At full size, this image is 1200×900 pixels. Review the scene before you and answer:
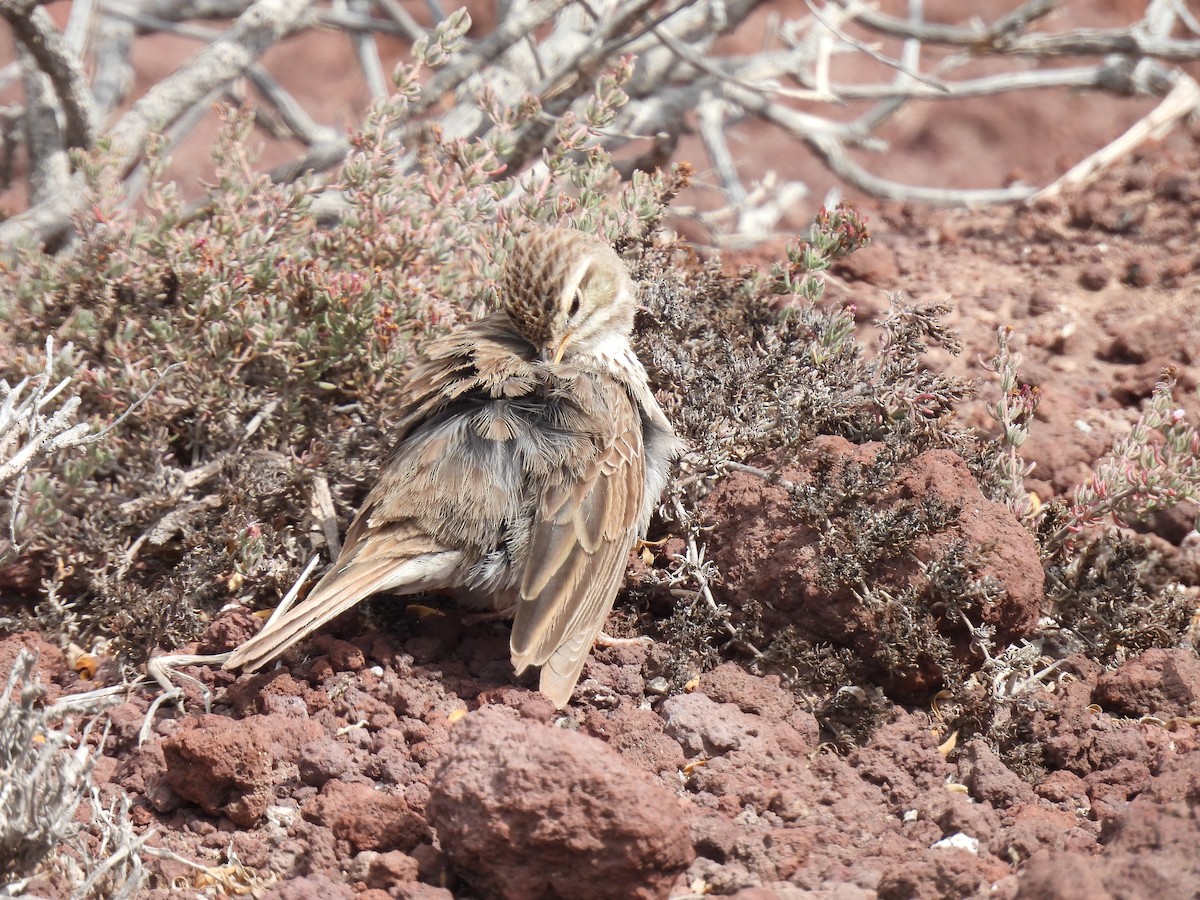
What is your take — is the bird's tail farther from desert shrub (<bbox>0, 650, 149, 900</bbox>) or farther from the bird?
desert shrub (<bbox>0, 650, 149, 900</bbox>)

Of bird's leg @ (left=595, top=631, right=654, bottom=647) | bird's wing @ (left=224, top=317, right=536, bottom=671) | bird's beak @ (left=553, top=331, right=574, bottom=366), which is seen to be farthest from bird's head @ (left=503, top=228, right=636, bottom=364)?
bird's leg @ (left=595, top=631, right=654, bottom=647)

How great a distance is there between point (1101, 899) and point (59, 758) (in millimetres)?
2663

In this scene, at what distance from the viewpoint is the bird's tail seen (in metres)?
4.05

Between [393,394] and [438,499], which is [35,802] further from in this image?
[393,394]

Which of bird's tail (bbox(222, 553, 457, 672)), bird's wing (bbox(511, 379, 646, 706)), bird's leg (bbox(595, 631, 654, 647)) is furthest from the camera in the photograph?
bird's leg (bbox(595, 631, 654, 647))

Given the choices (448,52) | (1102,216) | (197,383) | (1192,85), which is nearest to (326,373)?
(197,383)

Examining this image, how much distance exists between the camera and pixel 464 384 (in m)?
4.56

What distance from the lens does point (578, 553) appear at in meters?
4.34

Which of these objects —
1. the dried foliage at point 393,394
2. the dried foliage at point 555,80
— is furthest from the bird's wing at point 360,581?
the dried foliage at point 555,80

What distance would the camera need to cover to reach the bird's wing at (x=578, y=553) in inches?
164

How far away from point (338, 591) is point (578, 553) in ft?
2.56

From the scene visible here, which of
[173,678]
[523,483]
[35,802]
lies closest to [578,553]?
[523,483]

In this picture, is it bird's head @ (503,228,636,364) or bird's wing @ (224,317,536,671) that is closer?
bird's wing @ (224,317,536,671)

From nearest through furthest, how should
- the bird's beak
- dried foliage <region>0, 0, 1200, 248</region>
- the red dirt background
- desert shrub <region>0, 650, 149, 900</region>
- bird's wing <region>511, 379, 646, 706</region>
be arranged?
desert shrub <region>0, 650, 149, 900</region>, the red dirt background, bird's wing <region>511, 379, 646, 706</region>, the bird's beak, dried foliage <region>0, 0, 1200, 248</region>
